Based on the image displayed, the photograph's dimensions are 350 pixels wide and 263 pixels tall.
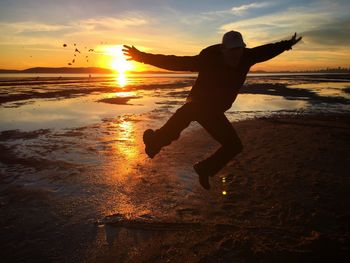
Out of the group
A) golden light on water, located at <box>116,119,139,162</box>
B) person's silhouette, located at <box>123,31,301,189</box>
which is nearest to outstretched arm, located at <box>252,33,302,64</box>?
A: person's silhouette, located at <box>123,31,301,189</box>

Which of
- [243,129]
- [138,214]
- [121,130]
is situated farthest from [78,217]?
[243,129]

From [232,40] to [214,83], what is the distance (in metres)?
0.66

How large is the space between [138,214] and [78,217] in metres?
1.08

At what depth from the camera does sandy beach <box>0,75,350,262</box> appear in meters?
5.02

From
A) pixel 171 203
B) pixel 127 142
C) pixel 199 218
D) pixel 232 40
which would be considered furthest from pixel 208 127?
pixel 127 142

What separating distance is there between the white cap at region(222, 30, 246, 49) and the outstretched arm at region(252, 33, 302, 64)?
63 centimetres

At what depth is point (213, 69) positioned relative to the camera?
15.6 feet

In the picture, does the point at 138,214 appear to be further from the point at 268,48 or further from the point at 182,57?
the point at 268,48

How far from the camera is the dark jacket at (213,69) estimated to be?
4668 millimetres

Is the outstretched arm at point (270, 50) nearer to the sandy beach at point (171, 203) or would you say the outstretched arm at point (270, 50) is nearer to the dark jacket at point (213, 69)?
the dark jacket at point (213, 69)

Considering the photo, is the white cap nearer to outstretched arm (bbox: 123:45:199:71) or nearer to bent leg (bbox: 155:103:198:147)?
outstretched arm (bbox: 123:45:199:71)

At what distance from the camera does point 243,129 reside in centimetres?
1447

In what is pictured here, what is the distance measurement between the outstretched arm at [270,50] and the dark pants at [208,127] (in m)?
1.04

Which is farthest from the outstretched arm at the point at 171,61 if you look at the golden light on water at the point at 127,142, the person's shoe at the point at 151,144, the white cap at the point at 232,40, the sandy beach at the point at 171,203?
the golden light on water at the point at 127,142
